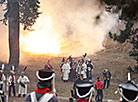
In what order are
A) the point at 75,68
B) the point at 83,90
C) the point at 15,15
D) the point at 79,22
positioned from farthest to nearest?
the point at 79,22, the point at 15,15, the point at 75,68, the point at 83,90

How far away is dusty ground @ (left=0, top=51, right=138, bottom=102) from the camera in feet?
47.8

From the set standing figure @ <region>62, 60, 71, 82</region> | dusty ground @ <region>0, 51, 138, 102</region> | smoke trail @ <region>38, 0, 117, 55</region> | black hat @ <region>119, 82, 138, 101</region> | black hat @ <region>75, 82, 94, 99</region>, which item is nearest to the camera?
black hat @ <region>119, 82, 138, 101</region>

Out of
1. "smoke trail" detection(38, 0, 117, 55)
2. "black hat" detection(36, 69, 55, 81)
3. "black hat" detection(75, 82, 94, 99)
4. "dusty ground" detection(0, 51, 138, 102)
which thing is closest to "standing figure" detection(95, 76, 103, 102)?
"dusty ground" detection(0, 51, 138, 102)

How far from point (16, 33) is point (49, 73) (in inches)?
641

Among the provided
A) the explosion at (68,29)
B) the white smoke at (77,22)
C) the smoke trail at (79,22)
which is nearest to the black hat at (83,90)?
the explosion at (68,29)

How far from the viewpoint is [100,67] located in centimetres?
2200

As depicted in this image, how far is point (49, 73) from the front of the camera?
4.49 m

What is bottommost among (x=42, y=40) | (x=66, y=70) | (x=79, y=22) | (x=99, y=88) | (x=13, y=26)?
(x=99, y=88)

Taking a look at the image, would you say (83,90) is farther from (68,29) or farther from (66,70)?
(68,29)

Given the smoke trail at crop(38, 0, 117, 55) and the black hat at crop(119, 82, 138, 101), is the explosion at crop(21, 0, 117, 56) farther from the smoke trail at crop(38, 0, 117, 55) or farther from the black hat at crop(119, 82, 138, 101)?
the black hat at crop(119, 82, 138, 101)

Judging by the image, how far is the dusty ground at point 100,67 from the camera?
1458 centimetres

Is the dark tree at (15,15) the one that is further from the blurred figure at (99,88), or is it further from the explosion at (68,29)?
the blurred figure at (99,88)

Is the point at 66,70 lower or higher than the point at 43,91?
lower

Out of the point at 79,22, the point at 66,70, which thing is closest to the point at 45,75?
the point at 66,70
